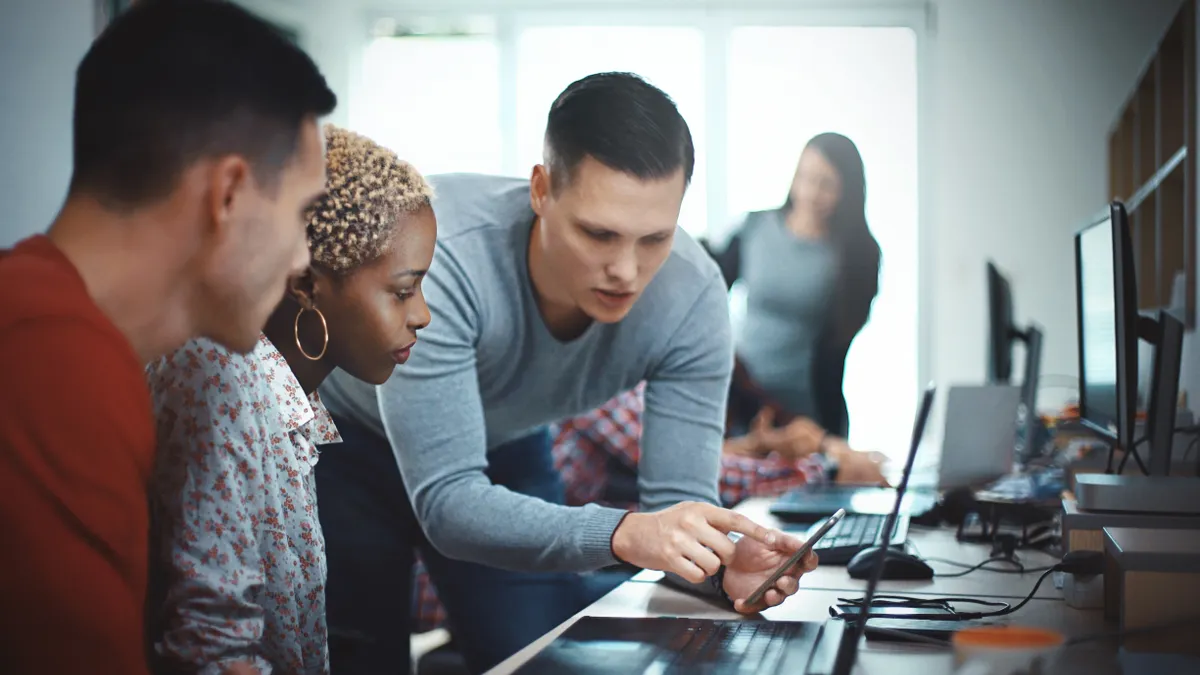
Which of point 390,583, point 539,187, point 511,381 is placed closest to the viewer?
point 539,187

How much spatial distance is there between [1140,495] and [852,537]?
0.34m

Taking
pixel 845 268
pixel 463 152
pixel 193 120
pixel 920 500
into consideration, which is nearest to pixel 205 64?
pixel 193 120

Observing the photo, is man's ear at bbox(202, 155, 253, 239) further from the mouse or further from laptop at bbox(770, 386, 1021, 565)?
laptop at bbox(770, 386, 1021, 565)

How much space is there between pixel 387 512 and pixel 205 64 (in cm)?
90

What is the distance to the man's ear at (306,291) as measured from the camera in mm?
988

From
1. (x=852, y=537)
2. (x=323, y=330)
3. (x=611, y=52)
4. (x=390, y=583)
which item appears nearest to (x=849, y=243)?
(x=611, y=52)

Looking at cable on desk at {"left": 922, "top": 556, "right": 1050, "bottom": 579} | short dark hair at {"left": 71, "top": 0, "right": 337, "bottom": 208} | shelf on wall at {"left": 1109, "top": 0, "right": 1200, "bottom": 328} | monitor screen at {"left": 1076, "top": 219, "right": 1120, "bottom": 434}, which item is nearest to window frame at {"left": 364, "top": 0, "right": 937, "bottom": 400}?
shelf on wall at {"left": 1109, "top": 0, "right": 1200, "bottom": 328}

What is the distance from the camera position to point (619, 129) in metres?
1.21

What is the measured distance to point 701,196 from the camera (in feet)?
15.1

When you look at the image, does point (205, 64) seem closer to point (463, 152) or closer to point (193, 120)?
point (193, 120)

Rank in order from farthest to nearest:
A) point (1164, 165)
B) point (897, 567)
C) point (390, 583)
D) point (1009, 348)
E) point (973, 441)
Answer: point (1164, 165)
point (1009, 348)
point (973, 441)
point (390, 583)
point (897, 567)

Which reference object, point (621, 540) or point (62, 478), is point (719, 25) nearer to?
point (621, 540)

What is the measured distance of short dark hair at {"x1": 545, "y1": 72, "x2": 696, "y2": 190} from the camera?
121 centimetres

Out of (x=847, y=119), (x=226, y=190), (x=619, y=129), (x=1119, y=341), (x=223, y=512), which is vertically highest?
(x=847, y=119)
